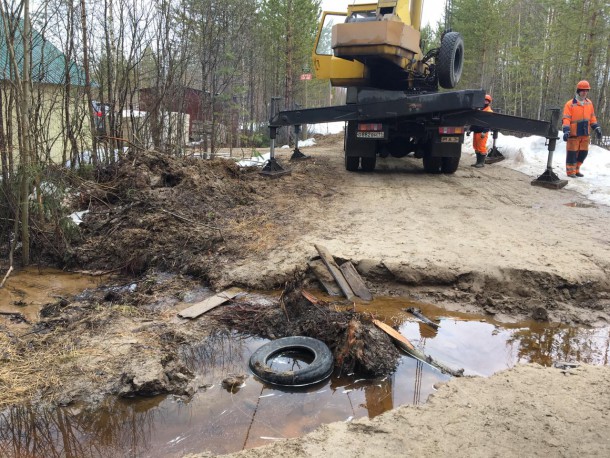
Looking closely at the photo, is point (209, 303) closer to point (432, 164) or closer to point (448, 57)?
point (432, 164)

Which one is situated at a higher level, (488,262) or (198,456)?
(488,262)

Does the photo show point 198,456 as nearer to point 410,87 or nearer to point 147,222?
point 147,222

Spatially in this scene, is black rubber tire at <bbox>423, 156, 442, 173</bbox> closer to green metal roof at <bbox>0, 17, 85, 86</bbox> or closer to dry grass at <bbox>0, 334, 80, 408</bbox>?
green metal roof at <bbox>0, 17, 85, 86</bbox>

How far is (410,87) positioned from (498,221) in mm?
5246

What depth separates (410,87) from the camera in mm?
10656

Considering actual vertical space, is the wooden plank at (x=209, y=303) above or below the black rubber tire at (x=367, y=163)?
below

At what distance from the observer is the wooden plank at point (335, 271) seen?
4621mm

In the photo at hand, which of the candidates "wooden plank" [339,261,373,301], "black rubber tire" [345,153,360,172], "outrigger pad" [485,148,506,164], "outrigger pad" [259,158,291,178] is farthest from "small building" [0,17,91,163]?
"outrigger pad" [485,148,506,164]

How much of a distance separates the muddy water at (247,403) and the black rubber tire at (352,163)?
272 inches

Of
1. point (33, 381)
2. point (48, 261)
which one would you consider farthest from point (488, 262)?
point (48, 261)

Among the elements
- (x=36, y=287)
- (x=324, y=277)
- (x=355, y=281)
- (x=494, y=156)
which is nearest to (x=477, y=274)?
(x=355, y=281)

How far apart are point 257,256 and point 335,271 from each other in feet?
3.56

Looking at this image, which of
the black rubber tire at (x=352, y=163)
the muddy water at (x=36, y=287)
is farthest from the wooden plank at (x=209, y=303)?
the black rubber tire at (x=352, y=163)

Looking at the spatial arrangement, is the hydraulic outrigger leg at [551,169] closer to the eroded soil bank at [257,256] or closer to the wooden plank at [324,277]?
the eroded soil bank at [257,256]
